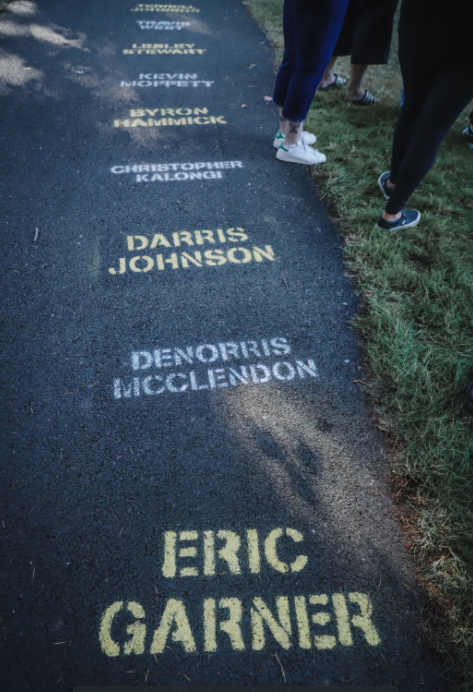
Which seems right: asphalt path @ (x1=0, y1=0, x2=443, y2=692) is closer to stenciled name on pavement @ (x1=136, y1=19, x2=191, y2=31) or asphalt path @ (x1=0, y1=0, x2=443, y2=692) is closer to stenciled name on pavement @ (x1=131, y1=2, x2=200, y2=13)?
→ stenciled name on pavement @ (x1=136, y1=19, x2=191, y2=31)

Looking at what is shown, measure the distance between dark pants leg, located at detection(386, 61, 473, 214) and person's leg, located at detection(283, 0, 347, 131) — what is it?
0.73 m

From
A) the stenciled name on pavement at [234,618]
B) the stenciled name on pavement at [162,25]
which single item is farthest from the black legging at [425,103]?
the stenciled name on pavement at [162,25]

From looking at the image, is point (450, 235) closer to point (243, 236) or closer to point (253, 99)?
point (243, 236)

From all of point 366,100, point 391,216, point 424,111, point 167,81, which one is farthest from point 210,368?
point 167,81

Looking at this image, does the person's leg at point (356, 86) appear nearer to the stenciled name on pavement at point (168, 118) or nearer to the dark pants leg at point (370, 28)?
the dark pants leg at point (370, 28)

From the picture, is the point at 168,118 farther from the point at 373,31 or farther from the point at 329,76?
the point at 373,31

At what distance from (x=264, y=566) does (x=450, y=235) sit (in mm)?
3038

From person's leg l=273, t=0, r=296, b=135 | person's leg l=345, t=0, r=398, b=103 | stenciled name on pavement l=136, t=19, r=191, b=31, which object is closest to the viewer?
person's leg l=273, t=0, r=296, b=135

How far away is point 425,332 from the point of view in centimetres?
273

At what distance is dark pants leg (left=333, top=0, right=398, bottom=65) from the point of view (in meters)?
4.52

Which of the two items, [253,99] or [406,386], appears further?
[253,99]

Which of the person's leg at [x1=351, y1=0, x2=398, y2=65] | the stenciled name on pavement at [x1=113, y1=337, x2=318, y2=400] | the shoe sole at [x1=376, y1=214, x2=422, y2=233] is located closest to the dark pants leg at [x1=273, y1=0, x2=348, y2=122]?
the shoe sole at [x1=376, y1=214, x2=422, y2=233]

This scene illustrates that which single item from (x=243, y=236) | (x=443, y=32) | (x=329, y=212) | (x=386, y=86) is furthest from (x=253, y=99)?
(x=443, y=32)

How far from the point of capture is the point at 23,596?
67.7 inches
